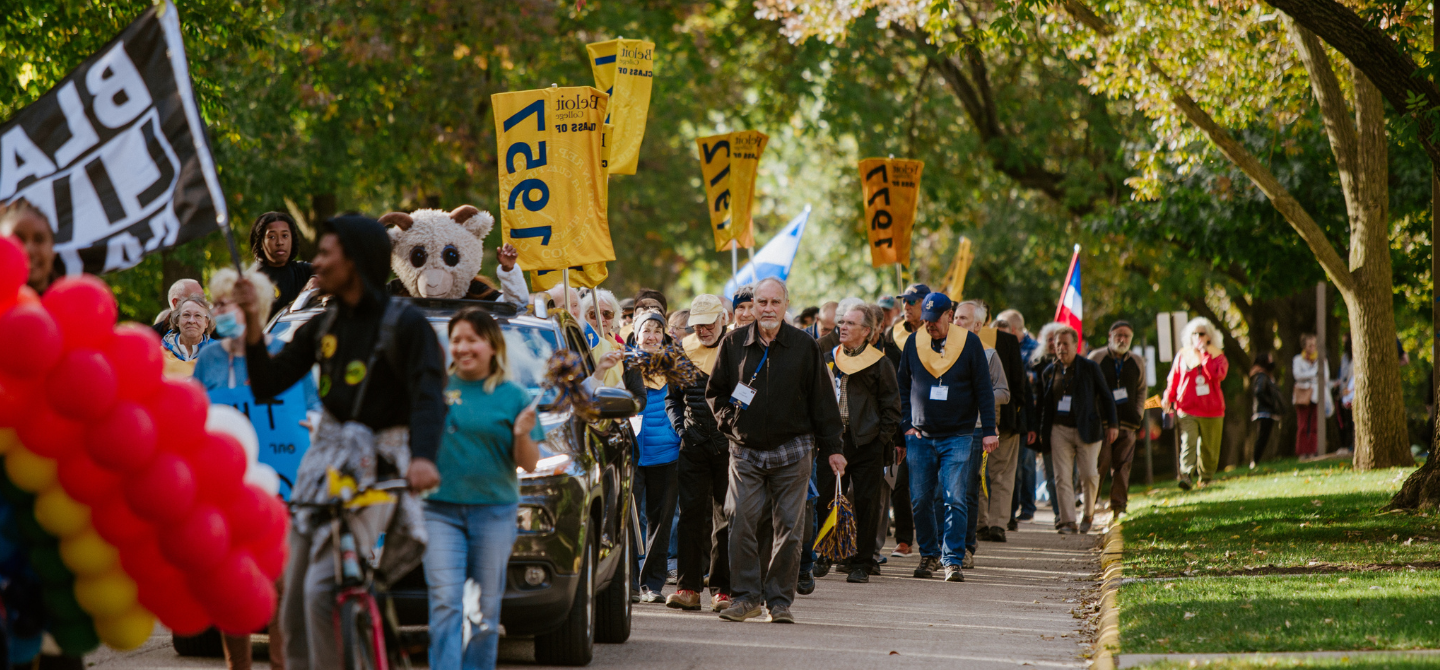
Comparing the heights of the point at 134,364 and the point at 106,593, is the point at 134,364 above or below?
above

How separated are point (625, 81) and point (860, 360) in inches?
131

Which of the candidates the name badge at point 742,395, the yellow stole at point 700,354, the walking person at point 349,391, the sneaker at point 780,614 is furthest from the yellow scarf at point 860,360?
the walking person at point 349,391

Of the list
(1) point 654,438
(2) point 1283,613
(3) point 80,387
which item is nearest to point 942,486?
(1) point 654,438

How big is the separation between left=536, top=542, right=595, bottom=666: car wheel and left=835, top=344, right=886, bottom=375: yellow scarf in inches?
177

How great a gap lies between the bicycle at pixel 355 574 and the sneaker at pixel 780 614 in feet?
15.2

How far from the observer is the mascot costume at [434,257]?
924 centimetres

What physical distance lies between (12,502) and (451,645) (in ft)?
5.92

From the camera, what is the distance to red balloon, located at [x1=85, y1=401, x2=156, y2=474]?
4.36 m

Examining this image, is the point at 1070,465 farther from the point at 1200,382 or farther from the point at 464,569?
the point at 464,569

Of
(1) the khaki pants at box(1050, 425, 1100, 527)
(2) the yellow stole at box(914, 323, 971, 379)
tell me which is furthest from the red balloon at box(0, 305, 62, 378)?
(1) the khaki pants at box(1050, 425, 1100, 527)

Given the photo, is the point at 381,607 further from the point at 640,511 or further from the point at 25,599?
the point at 640,511

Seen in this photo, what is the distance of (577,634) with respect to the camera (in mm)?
7633

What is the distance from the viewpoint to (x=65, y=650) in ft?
15.0

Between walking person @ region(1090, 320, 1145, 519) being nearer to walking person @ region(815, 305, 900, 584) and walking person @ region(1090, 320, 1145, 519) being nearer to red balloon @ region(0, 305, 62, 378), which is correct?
walking person @ region(815, 305, 900, 584)
